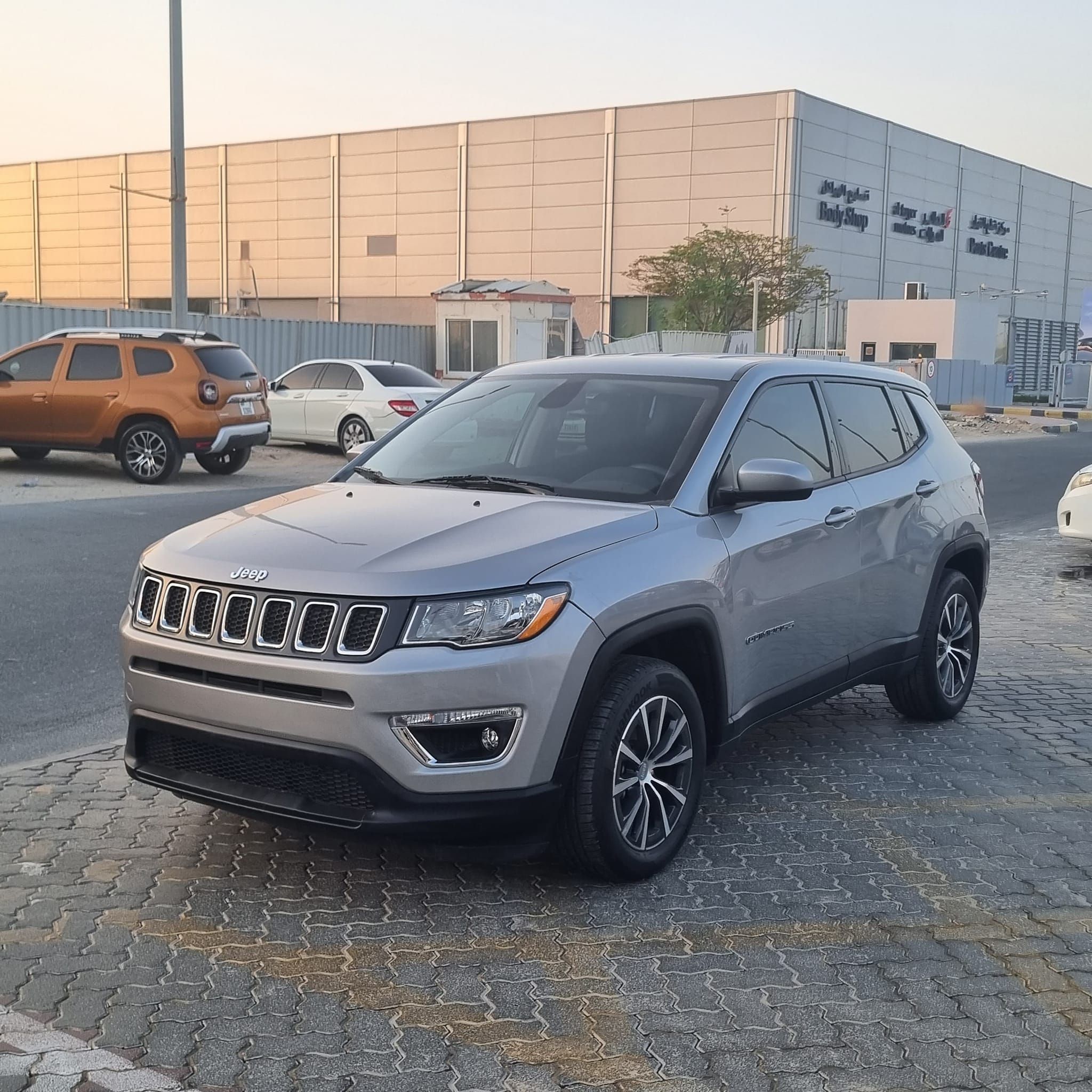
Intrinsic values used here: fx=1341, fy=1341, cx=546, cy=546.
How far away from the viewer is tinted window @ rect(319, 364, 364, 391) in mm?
21516

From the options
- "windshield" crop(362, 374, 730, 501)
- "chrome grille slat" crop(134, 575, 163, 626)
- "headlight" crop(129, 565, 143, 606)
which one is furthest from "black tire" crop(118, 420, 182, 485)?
"chrome grille slat" crop(134, 575, 163, 626)

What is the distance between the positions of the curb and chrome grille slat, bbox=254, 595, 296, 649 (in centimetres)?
3689

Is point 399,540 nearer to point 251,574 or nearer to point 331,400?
point 251,574

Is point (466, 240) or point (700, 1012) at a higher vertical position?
point (466, 240)

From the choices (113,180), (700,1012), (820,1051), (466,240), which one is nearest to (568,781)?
(700,1012)

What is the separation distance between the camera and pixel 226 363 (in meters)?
17.5

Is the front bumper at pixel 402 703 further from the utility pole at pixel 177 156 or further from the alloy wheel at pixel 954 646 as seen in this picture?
the utility pole at pixel 177 156

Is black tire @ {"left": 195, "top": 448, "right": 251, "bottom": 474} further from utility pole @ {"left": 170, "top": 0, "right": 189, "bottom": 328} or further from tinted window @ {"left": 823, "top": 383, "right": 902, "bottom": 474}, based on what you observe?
tinted window @ {"left": 823, "top": 383, "right": 902, "bottom": 474}

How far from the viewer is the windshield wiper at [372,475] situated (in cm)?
528

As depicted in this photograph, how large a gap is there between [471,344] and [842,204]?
83.5 ft

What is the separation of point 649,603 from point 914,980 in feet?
4.47

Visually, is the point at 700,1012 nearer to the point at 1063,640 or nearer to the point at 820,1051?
Answer: the point at 820,1051

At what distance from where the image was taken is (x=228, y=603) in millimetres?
4121

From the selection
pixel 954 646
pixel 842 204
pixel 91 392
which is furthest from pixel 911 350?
pixel 954 646
